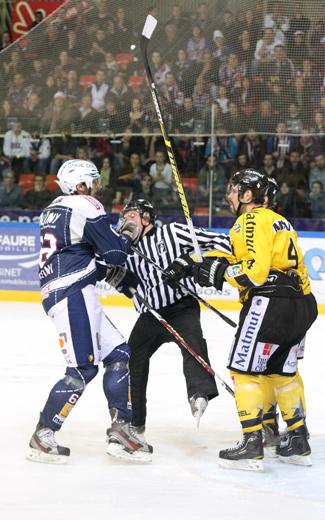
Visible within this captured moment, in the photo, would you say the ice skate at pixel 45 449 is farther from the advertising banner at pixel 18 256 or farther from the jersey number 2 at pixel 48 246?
the advertising banner at pixel 18 256

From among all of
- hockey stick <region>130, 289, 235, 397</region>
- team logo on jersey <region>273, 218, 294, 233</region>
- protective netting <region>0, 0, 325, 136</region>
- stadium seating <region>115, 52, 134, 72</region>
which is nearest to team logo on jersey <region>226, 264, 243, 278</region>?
team logo on jersey <region>273, 218, 294, 233</region>

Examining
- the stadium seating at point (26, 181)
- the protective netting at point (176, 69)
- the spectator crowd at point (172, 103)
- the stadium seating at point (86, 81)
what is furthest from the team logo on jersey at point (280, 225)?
the stadium seating at point (26, 181)

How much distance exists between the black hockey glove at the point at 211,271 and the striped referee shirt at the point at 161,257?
381 millimetres

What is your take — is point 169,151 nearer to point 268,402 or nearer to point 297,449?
point 268,402

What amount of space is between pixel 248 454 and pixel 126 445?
49cm

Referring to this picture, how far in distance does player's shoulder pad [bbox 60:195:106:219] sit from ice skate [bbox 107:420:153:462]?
33.0 inches

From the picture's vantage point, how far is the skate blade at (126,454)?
13.9 ft

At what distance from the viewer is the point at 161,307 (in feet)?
15.3

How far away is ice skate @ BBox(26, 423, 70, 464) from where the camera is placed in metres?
4.17

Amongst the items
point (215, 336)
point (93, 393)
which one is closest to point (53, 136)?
point (215, 336)

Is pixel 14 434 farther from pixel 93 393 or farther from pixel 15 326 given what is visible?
pixel 15 326

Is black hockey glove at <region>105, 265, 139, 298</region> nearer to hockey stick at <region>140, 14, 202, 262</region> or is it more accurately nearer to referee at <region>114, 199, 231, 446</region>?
referee at <region>114, 199, 231, 446</region>

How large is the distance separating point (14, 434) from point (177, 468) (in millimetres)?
876

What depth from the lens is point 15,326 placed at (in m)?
8.13
